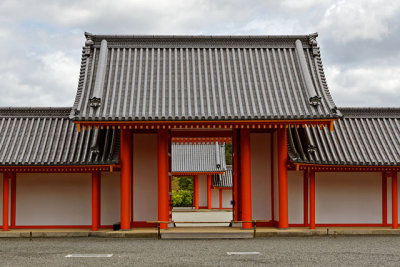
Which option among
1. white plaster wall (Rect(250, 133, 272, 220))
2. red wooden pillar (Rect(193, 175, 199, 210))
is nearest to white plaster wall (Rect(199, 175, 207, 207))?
red wooden pillar (Rect(193, 175, 199, 210))

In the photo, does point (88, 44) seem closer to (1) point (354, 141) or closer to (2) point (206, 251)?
(2) point (206, 251)

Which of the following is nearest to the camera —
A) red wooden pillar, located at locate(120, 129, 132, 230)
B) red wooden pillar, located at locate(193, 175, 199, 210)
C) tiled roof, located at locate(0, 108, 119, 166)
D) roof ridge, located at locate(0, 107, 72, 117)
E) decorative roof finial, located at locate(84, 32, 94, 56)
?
red wooden pillar, located at locate(120, 129, 132, 230)

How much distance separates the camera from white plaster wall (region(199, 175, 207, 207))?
1781 inches

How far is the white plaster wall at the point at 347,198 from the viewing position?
20266mm

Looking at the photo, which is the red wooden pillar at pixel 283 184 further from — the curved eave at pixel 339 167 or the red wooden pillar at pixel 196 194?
the red wooden pillar at pixel 196 194

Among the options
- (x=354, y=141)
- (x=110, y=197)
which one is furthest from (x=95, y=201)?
(x=354, y=141)

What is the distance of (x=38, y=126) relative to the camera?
70.0 ft

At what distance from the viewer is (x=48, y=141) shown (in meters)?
20.5

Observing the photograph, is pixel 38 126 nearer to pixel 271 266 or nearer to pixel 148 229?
pixel 148 229

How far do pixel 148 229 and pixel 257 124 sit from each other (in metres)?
5.42

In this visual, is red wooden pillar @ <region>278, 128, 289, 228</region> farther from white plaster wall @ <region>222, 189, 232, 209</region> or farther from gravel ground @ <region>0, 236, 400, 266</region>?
white plaster wall @ <region>222, 189, 232, 209</region>

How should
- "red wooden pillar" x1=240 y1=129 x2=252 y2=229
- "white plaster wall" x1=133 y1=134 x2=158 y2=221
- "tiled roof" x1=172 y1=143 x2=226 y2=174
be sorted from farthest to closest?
"tiled roof" x1=172 y1=143 x2=226 y2=174 < "white plaster wall" x1=133 y1=134 x2=158 y2=221 < "red wooden pillar" x1=240 y1=129 x2=252 y2=229

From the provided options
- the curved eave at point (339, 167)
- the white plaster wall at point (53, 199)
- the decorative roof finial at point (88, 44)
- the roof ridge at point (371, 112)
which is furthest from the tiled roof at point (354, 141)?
the decorative roof finial at point (88, 44)

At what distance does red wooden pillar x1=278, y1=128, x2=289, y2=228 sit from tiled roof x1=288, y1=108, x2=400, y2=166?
303 millimetres
